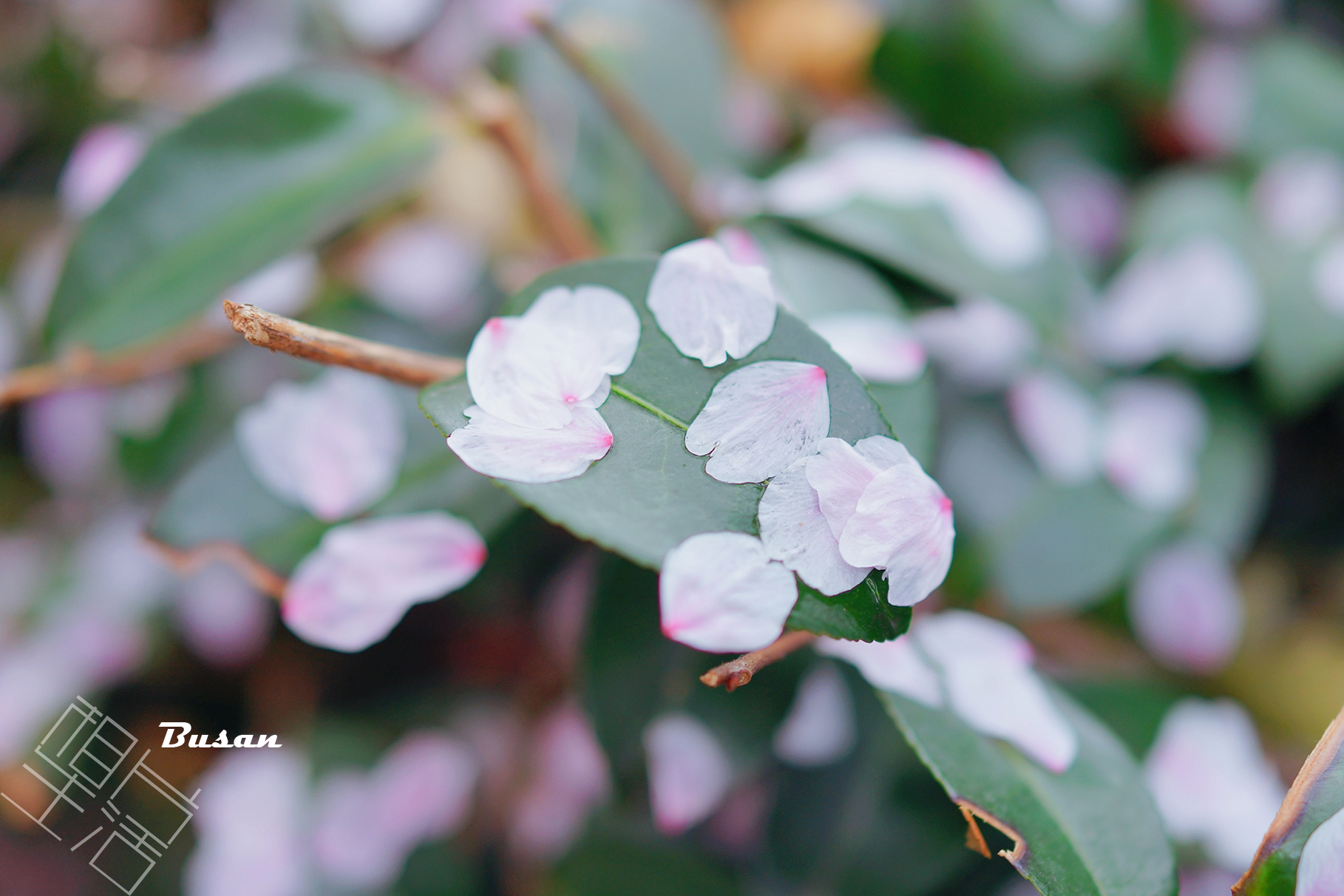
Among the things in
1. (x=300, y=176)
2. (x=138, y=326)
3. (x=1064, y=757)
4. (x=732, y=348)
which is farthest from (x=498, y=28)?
(x=1064, y=757)

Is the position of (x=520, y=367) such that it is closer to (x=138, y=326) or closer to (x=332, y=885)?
(x=138, y=326)

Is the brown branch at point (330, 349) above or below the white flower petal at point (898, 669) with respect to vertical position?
above

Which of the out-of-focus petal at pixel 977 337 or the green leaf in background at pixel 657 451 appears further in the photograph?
the out-of-focus petal at pixel 977 337

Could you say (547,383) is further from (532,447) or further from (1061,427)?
(1061,427)

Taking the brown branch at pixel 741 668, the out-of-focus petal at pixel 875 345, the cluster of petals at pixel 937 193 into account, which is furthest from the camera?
the cluster of petals at pixel 937 193

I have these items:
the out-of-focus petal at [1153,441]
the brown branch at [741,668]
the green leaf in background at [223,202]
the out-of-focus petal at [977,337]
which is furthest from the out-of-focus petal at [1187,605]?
the green leaf in background at [223,202]

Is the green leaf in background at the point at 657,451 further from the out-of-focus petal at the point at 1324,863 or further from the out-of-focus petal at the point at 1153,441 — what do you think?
the out-of-focus petal at the point at 1153,441

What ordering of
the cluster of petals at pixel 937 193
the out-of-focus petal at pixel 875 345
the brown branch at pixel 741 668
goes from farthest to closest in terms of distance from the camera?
the cluster of petals at pixel 937 193
the out-of-focus petal at pixel 875 345
the brown branch at pixel 741 668
